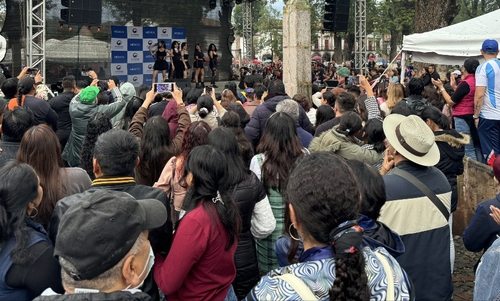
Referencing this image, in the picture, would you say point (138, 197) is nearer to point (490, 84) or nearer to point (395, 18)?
point (490, 84)

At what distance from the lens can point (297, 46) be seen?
973 cm

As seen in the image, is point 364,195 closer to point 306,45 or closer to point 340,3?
point 306,45

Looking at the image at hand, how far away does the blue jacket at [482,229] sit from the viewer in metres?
2.73

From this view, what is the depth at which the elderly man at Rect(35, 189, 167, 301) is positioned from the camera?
5.28 feet

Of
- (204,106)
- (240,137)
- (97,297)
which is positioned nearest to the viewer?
(97,297)

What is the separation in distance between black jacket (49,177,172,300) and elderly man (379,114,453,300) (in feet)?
3.80

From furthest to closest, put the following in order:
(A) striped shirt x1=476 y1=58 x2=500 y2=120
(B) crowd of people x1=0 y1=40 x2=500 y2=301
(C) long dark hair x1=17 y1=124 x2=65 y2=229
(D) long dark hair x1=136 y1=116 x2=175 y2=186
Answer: (A) striped shirt x1=476 y1=58 x2=500 y2=120 < (D) long dark hair x1=136 y1=116 x2=175 y2=186 < (C) long dark hair x1=17 y1=124 x2=65 y2=229 < (B) crowd of people x1=0 y1=40 x2=500 y2=301

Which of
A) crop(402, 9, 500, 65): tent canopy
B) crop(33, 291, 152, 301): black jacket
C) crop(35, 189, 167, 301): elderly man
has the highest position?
crop(402, 9, 500, 65): tent canopy

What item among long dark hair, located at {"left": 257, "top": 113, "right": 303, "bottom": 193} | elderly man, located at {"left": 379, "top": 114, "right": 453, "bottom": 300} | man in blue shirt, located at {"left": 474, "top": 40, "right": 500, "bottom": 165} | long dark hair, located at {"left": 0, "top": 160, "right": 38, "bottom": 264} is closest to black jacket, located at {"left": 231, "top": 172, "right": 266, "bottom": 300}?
long dark hair, located at {"left": 257, "top": 113, "right": 303, "bottom": 193}

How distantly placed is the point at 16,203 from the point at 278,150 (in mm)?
2010

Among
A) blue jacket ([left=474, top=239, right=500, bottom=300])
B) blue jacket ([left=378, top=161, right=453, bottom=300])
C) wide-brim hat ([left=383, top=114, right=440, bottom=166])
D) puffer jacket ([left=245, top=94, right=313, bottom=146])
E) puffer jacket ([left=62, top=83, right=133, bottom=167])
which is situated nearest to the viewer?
blue jacket ([left=474, top=239, right=500, bottom=300])

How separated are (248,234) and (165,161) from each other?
3.78ft

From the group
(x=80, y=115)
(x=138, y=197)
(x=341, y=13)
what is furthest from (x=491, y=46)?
(x=341, y=13)

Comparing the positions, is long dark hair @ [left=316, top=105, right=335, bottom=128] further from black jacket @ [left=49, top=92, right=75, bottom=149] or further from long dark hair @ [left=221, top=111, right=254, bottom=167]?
black jacket @ [left=49, top=92, right=75, bottom=149]
